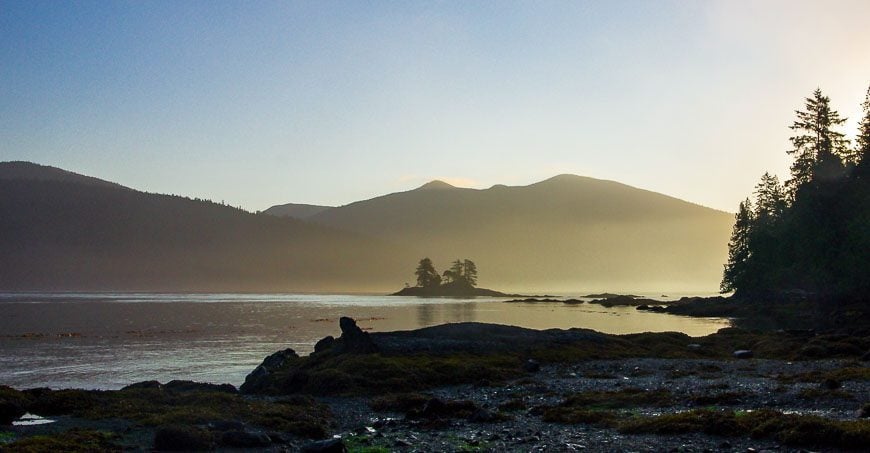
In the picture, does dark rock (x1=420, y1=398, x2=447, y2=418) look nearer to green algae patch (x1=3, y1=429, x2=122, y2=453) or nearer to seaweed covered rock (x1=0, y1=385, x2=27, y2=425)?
green algae patch (x1=3, y1=429, x2=122, y2=453)

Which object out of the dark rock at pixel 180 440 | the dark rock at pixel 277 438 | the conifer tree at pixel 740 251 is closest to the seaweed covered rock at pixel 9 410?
the dark rock at pixel 180 440

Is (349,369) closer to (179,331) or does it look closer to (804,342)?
(804,342)

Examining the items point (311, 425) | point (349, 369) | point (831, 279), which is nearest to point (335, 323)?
point (349, 369)

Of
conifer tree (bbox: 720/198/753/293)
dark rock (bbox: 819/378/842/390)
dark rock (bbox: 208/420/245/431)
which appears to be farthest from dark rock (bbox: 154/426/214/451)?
conifer tree (bbox: 720/198/753/293)

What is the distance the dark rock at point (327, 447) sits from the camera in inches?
691

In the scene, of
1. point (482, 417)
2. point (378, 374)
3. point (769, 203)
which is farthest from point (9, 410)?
point (769, 203)

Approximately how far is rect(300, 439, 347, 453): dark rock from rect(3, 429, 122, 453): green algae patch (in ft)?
17.7

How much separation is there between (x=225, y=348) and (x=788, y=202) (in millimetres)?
87335

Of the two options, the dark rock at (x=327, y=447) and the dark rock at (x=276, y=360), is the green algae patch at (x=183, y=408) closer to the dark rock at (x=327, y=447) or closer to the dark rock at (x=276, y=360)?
the dark rock at (x=327, y=447)

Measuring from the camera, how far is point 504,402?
2700 cm

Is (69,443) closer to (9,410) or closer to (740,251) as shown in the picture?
(9,410)

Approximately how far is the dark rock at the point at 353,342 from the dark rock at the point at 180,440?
68.7ft

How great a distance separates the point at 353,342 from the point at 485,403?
15.7 m

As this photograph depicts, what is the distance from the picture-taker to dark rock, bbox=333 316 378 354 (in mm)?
40250
